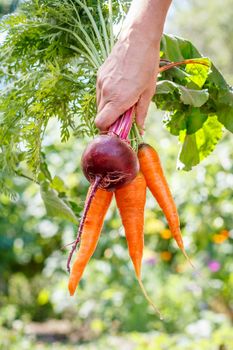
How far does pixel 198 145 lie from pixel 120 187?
0.49 m

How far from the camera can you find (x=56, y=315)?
7.37 metres

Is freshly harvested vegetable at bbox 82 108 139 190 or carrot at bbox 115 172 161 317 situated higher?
freshly harvested vegetable at bbox 82 108 139 190

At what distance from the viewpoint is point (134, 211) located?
1.63m

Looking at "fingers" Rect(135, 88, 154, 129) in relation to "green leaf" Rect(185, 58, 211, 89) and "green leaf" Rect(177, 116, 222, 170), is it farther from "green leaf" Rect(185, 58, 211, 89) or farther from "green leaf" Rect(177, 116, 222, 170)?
"green leaf" Rect(177, 116, 222, 170)

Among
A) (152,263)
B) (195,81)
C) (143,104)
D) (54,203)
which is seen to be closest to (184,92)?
(195,81)

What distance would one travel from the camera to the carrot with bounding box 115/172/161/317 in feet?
5.22

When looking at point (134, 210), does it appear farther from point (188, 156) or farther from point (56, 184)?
point (56, 184)

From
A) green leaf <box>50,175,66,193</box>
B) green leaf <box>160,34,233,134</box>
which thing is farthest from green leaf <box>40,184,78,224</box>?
green leaf <box>160,34,233,134</box>

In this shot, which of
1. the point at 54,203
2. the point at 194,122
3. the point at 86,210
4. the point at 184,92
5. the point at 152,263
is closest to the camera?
the point at 86,210

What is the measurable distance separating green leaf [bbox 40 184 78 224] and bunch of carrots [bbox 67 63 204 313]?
33cm

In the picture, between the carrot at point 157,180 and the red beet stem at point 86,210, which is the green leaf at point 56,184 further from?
the red beet stem at point 86,210

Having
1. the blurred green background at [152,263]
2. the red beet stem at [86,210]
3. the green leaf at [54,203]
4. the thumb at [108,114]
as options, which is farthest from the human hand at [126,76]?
the blurred green background at [152,263]

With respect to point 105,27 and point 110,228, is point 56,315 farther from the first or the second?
point 105,27

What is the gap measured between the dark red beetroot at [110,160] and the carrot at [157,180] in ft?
0.61
